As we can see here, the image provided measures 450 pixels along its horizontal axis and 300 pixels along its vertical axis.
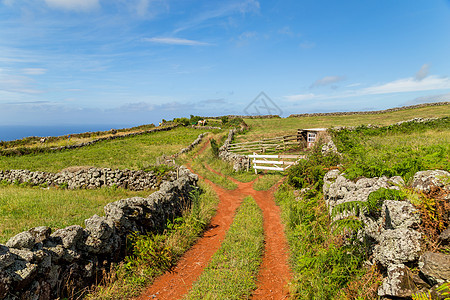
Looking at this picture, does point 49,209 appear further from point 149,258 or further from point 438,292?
point 438,292

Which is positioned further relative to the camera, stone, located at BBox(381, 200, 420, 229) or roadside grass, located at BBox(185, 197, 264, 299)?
roadside grass, located at BBox(185, 197, 264, 299)

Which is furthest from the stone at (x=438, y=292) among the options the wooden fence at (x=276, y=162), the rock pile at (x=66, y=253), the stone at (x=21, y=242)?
the wooden fence at (x=276, y=162)

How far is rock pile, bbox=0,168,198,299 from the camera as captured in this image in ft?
16.1

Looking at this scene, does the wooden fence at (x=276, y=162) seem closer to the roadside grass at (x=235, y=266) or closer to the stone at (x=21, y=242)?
the roadside grass at (x=235, y=266)

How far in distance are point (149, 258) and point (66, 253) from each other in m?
2.36

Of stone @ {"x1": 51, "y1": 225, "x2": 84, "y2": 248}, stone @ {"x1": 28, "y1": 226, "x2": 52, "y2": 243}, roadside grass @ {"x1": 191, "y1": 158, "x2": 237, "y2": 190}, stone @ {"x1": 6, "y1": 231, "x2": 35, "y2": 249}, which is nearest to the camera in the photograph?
stone @ {"x1": 6, "y1": 231, "x2": 35, "y2": 249}

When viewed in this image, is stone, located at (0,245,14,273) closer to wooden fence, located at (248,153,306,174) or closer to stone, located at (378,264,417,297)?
stone, located at (378,264,417,297)

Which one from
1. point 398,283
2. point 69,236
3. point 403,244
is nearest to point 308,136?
point 403,244

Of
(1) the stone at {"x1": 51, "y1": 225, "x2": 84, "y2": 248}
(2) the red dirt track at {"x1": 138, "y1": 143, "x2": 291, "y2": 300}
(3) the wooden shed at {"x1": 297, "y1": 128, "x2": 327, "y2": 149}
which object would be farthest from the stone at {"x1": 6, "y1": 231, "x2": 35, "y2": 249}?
(3) the wooden shed at {"x1": 297, "y1": 128, "x2": 327, "y2": 149}

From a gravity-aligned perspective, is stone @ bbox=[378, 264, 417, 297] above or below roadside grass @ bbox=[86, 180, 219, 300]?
above

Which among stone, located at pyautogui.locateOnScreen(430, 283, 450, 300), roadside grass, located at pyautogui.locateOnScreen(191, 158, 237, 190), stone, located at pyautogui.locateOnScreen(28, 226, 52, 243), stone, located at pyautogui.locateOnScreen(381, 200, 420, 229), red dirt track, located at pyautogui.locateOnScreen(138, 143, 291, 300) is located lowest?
red dirt track, located at pyautogui.locateOnScreen(138, 143, 291, 300)

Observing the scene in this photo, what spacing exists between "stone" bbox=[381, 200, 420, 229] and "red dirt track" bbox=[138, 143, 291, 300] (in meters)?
2.87

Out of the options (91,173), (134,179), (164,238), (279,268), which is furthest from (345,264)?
(91,173)

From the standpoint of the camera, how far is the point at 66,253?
19.7 ft
